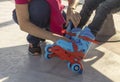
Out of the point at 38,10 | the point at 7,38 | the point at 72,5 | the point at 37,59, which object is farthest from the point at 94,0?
the point at 7,38

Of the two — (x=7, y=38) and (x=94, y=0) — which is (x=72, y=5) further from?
(x=7, y=38)

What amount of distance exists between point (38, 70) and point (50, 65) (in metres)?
0.11

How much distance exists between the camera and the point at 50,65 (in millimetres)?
2127

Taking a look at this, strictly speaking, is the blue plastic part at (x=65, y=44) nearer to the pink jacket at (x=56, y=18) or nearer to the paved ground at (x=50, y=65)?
the paved ground at (x=50, y=65)

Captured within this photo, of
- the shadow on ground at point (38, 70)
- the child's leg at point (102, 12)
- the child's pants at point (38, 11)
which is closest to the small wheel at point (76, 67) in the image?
the shadow on ground at point (38, 70)

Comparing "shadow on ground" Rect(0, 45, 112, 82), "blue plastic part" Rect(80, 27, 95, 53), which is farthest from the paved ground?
"blue plastic part" Rect(80, 27, 95, 53)

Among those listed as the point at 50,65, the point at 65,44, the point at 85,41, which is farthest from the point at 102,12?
the point at 50,65

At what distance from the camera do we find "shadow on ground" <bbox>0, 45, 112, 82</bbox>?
1.93 meters

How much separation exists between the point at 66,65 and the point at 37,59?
0.78ft

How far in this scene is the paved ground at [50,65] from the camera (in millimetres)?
1936

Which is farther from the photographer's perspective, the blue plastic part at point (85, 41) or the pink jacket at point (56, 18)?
the pink jacket at point (56, 18)

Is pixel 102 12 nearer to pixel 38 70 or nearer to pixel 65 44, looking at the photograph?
pixel 65 44

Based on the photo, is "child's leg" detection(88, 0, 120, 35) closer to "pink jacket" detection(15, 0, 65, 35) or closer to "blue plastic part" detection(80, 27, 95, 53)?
"blue plastic part" detection(80, 27, 95, 53)

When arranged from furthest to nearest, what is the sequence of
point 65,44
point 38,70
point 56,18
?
point 56,18 → point 38,70 → point 65,44
